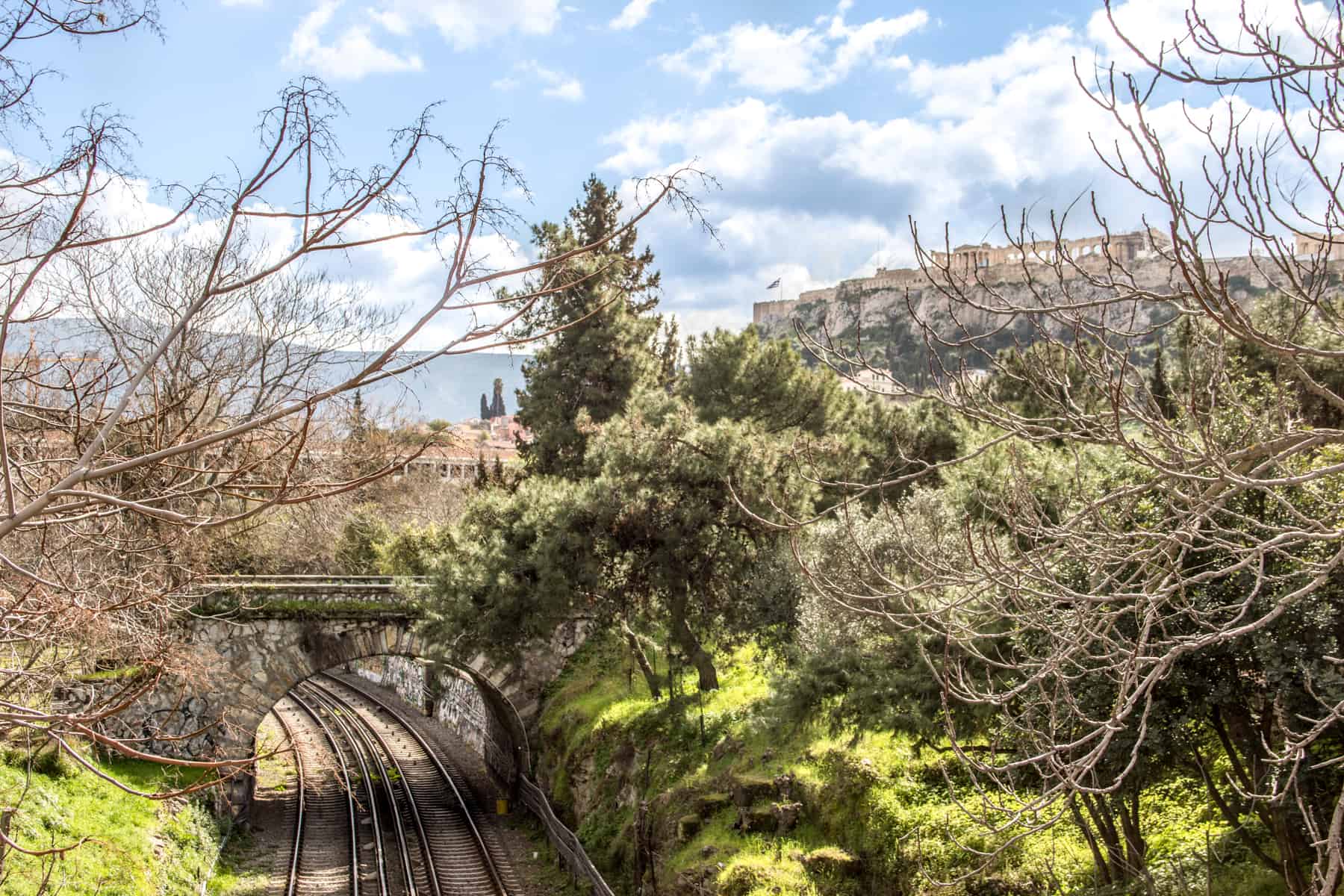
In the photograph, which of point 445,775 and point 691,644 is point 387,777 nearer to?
point 445,775

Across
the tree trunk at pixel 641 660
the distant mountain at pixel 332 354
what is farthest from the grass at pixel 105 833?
the tree trunk at pixel 641 660

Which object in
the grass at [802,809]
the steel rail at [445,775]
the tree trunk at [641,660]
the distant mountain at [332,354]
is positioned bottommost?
the steel rail at [445,775]

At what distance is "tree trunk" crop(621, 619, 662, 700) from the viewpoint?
19.6m

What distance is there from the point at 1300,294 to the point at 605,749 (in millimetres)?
16270

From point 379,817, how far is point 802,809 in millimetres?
11047

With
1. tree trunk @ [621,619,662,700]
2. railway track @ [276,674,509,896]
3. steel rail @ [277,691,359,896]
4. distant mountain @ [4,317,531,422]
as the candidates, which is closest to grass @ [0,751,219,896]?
railway track @ [276,674,509,896]

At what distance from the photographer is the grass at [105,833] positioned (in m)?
13.0

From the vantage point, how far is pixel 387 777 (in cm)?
2341

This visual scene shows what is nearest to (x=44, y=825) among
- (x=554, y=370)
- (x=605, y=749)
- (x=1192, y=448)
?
(x=605, y=749)

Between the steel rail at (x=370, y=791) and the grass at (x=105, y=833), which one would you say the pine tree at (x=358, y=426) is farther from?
the steel rail at (x=370, y=791)

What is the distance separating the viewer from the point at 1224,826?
31.1 ft

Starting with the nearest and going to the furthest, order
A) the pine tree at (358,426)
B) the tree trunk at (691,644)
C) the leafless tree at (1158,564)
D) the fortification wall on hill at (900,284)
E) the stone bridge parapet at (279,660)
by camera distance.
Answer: the leafless tree at (1158,564) < the pine tree at (358,426) < the tree trunk at (691,644) < the stone bridge parapet at (279,660) < the fortification wall on hill at (900,284)

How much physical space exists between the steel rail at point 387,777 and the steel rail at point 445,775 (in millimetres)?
905

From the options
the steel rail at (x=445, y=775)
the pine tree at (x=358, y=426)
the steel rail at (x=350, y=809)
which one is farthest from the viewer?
the pine tree at (x=358, y=426)
